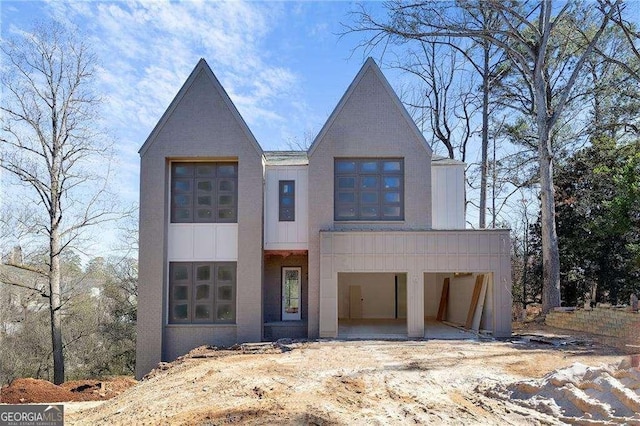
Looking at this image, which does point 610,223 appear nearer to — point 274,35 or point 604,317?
point 604,317

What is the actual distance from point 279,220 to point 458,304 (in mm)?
7726

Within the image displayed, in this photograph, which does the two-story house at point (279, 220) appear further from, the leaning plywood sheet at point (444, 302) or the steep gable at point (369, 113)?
the leaning plywood sheet at point (444, 302)

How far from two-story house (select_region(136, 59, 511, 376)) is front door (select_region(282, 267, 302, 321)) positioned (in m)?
0.75

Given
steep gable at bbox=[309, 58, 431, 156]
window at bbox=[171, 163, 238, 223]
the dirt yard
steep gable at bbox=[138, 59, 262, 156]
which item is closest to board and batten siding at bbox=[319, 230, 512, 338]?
the dirt yard

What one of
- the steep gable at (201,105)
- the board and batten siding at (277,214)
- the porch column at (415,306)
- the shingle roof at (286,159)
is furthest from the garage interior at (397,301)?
the steep gable at (201,105)

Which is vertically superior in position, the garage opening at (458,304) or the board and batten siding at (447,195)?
the board and batten siding at (447,195)

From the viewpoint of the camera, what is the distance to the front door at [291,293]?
53.3 ft

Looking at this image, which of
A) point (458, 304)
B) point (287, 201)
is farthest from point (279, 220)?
point (458, 304)

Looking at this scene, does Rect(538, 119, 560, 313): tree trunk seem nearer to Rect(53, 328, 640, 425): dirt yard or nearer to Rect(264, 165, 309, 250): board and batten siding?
Rect(53, 328, 640, 425): dirt yard

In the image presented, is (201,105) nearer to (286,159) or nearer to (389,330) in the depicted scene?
(286,159)

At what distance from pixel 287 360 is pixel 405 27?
14.1 m

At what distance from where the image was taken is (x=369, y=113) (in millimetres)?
15281

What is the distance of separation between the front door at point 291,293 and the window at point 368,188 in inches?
109

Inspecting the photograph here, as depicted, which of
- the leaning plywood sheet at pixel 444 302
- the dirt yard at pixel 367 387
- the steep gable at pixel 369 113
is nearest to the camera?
the dirt yard at pixel 367 387
